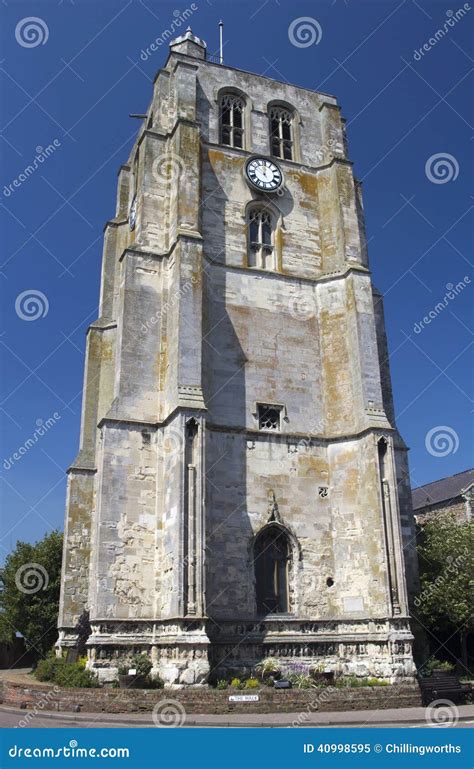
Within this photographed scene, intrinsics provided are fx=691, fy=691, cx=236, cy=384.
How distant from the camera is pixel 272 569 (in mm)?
23062

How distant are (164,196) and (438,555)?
57.6 ft

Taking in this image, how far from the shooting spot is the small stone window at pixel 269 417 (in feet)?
81.0

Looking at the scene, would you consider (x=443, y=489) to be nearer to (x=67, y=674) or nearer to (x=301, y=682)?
(x=301, y=682)

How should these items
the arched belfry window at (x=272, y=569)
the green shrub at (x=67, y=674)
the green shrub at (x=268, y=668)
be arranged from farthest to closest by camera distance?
the arched belfry window at (x=272, y=569) < the green shrub at (x=268, y=668) < the green shrub at (x=67, y=674)

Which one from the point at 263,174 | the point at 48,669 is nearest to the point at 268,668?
the point at 48,669

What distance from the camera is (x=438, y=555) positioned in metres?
26.9

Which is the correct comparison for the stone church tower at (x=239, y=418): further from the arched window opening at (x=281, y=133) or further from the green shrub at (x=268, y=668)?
the green shrub at (x=268, y=668)

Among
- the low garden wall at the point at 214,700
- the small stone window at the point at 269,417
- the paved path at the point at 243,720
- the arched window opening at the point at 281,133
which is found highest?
the arched window opening at the point at 281,133

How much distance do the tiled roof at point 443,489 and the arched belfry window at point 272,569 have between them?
86.9 ft

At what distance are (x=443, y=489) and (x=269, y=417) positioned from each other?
3091 cm

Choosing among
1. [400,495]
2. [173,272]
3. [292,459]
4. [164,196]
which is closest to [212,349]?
[173,272]

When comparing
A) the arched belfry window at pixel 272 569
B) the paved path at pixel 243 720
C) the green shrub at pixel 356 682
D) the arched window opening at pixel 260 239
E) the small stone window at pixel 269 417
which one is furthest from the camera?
the arched window opening at pixel 260 239

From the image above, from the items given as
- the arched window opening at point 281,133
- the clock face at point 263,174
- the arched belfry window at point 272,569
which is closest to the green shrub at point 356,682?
the arched belfry window at point 272,569

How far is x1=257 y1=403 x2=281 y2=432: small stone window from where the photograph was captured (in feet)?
81.0
